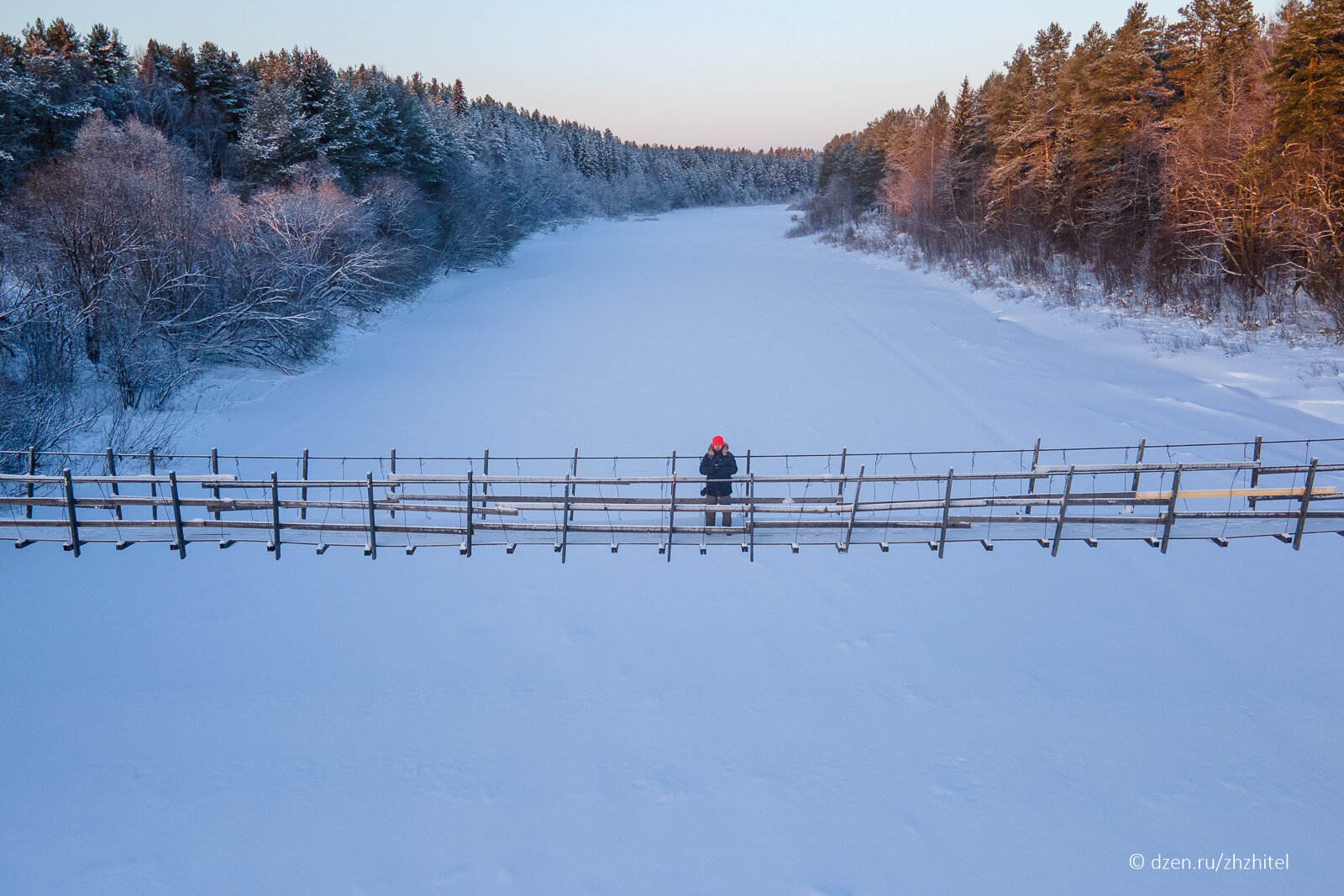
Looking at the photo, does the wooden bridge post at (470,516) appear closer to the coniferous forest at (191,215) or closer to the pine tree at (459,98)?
the coniferous forest at (191,215)

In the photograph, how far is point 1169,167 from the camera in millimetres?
29328

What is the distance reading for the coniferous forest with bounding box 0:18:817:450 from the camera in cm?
1927

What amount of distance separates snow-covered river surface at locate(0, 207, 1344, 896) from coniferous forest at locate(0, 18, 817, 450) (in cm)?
847

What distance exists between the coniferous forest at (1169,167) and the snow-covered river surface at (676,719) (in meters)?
9.69

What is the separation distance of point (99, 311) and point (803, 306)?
27901 millimetres

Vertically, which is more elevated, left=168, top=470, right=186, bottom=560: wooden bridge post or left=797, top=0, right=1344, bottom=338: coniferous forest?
left=797, top=0, right=1344, bottom=338: coniferous forest

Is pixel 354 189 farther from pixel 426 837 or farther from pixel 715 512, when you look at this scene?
pixel 426 837

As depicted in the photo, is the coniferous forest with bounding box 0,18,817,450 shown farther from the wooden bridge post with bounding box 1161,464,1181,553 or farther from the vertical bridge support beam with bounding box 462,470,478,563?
the wooden bridge post with bounding box 1161,464,1181,553

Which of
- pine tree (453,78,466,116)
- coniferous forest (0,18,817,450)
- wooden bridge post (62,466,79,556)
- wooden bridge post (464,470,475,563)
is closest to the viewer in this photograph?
wooden bridge post (62,466,79,556)

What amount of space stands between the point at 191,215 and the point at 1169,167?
35.8m

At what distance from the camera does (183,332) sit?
23.1m

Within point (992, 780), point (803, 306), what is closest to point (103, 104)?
point (803, 306)

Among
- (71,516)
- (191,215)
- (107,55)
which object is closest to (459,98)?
(107,55)

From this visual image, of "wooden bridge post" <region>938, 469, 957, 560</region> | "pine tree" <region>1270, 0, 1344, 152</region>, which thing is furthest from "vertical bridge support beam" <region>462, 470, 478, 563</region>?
"pine tree" <region>1270, 0, 1344, 152</region>
